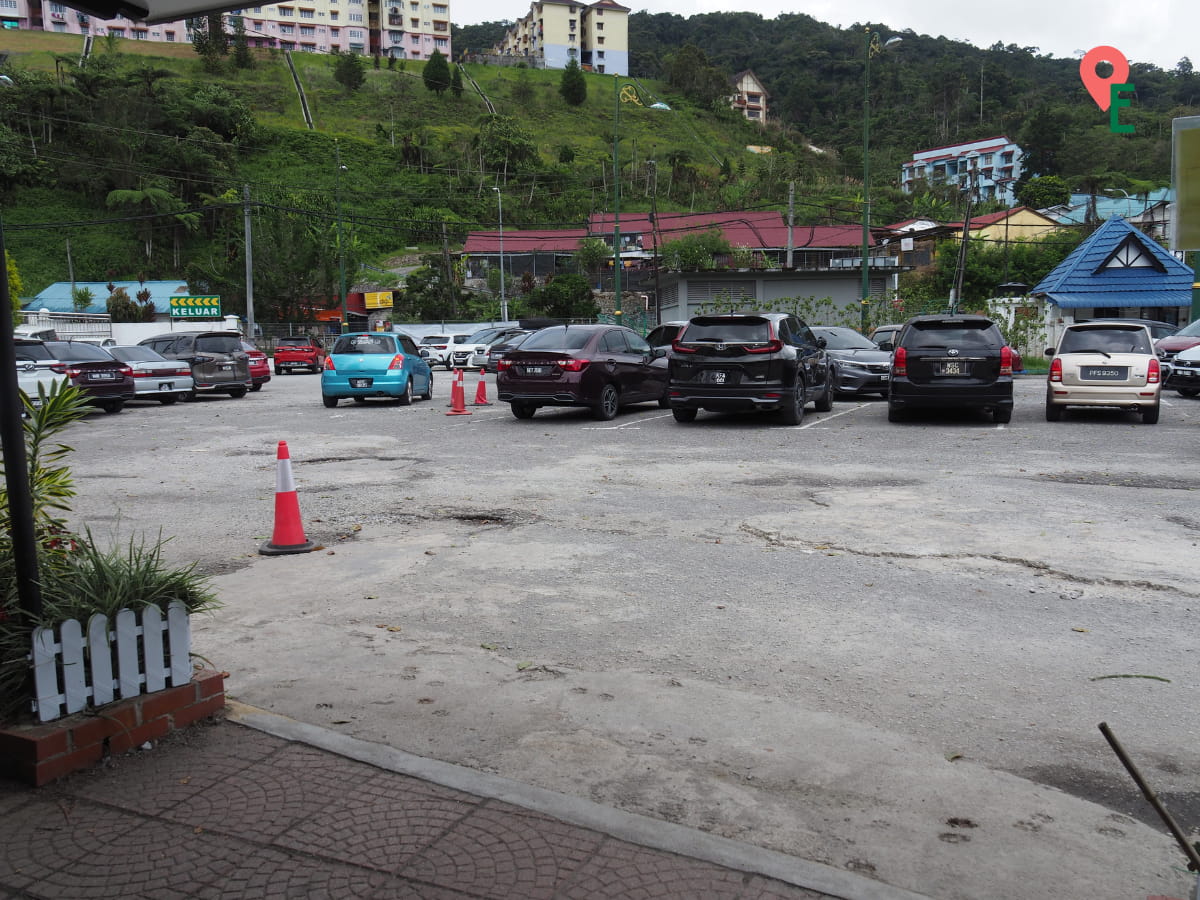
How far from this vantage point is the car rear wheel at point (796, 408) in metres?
15.8

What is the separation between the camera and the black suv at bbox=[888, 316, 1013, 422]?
50.7ft

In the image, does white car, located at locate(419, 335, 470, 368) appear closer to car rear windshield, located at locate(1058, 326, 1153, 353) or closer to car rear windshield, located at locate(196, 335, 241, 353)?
car rear windshield, located at locate(196, 335, 241, 353)

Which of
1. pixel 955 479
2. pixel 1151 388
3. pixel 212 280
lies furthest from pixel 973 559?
pixel 212 280

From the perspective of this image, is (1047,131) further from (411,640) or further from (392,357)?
(411,640)

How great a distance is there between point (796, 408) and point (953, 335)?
8.78ft

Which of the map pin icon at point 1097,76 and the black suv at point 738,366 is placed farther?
the map pin icon at point 1097,76

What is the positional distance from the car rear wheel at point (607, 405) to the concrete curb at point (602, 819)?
13.0 m

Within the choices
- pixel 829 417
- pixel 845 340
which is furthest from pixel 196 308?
pixel 829 417

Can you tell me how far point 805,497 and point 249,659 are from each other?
600 cm

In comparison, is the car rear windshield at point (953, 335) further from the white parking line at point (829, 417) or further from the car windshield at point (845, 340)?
the car windshield at point (845, 340)

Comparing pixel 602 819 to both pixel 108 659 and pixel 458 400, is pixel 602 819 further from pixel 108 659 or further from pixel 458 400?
pixel 458 400

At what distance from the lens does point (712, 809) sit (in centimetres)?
347

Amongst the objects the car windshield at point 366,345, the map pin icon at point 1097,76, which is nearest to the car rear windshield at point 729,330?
the car windshield at point 366,345

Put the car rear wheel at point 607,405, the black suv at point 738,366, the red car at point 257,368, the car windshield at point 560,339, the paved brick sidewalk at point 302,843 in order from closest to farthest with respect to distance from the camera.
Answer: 1. the paved brick sidewalk at point 302,843
2. the black suv at point 738,366
3. the car windshield at point 560,339
4. the car rear wheel at point 607,405
5. the red car at point 257,368
